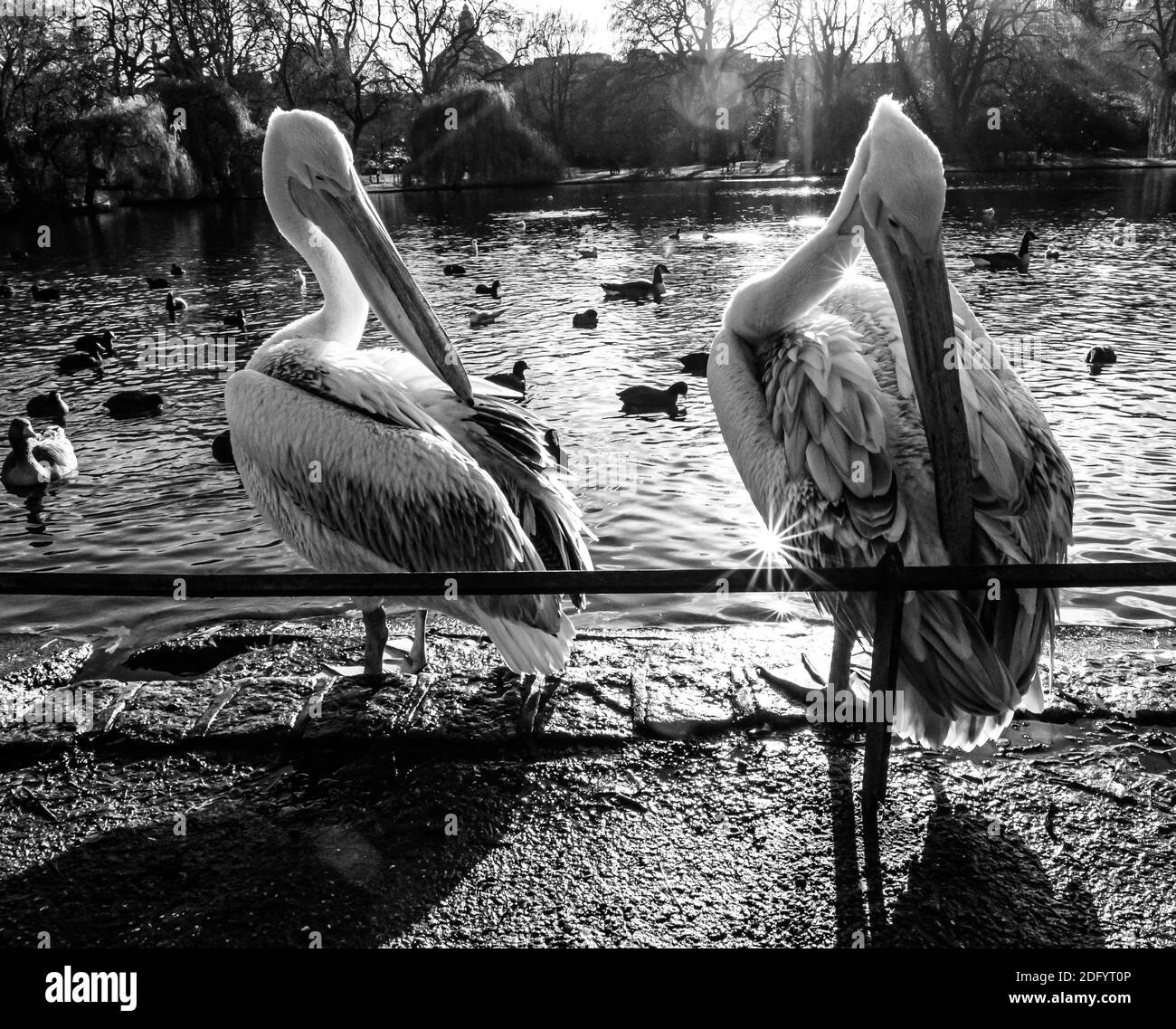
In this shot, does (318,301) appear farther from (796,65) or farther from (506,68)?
(506,68)

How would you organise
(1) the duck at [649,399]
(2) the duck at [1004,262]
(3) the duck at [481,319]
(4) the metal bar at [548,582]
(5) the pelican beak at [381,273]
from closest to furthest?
(4) the metal bar at [548,582], (5) the pelican beak at [381,273], (1) the duck at [649,399], (3) the duck at [481,319], (2) the duck at [1004,262]

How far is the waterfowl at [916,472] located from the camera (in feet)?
9.01

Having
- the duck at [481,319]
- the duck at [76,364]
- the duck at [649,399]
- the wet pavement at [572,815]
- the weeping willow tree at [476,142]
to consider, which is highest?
the weeping willow tree at [476,142]

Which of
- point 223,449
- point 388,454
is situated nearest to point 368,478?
point 388,454

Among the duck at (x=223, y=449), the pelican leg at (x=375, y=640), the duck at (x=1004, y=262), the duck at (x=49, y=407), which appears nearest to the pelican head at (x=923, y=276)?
the pelican leg at (x=375, y=640)

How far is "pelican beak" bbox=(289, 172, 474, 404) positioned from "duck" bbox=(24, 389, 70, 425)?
6.44 meters

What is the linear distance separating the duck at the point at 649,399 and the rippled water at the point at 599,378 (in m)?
0.14

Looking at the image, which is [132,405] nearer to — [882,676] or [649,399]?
[649,399]

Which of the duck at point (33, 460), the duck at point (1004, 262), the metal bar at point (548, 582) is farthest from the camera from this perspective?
the duck at point (1004, 262)

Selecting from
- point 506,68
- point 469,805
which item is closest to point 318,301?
point 469,805

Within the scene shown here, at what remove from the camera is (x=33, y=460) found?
774 centimetres

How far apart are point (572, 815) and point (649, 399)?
665 centimetres

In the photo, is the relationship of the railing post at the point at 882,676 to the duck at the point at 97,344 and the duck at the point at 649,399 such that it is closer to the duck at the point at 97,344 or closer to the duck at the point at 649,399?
the duck at the point at 649,399

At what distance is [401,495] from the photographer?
3725 millimetres
